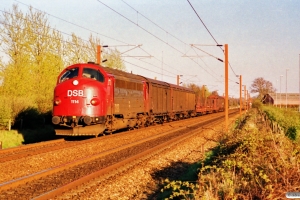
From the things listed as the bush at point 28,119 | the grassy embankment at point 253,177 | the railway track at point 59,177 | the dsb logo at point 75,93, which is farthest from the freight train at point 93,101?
the grassy embankment at point 253,177

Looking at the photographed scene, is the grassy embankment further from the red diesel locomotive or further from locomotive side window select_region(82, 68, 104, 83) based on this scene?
locomotive side window select_region(82, 68, 104, 83)

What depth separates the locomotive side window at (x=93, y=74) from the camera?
1800cm

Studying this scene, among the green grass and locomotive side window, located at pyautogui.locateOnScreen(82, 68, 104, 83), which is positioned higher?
locomotive side window, located at pyautogui.locateOnScreen(82, 68, 104, 83)

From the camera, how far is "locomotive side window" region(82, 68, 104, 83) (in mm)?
18000

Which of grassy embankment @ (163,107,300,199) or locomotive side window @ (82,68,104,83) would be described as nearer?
grassy embankment @ (163,107,300,199)

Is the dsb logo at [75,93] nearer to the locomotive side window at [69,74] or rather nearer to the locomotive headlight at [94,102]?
the locomotive headlight at [94,102]

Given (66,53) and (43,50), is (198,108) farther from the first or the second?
(43,50)

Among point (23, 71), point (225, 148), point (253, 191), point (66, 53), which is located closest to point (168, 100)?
point (66, 53)

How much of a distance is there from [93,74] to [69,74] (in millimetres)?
1203

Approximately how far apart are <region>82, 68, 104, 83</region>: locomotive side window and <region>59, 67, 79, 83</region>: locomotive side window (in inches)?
15.8

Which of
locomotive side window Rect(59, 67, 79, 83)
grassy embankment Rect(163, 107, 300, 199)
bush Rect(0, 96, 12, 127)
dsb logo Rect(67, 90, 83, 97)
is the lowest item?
grassy embankment Rect(163, 107, 300, 199)

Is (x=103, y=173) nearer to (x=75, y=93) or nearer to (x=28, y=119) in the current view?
(x=75, y=93)

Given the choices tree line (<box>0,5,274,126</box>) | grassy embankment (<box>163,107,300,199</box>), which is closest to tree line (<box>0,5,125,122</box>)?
tree line (<box>0,5,274,126</box>)

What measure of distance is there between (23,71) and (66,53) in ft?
30.5
